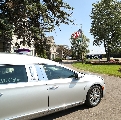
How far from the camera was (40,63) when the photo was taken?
17.8 ft

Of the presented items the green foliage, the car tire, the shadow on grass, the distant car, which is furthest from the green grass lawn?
the distant car

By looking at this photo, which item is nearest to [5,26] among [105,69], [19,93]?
[19,93]

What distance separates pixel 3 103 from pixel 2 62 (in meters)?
0.90

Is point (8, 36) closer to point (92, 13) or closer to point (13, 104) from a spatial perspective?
point (13, 104)

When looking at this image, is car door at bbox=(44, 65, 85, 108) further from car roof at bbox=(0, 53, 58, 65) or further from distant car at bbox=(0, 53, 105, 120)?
car roof at bbox=(0, 53, 58, 65)

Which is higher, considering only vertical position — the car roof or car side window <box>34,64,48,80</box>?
the car roof

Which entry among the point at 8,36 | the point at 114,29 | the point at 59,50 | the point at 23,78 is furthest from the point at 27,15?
the point at 59,50

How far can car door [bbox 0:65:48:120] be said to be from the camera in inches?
177

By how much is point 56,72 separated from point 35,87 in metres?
0.96

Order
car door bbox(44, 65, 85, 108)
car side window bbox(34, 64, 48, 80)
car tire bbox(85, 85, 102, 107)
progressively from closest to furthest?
car side window bbox(34, 64, 48, 80) < car door bbox(44, 65, 85, 108) < car tire bbox(85, 85, 102, 107)

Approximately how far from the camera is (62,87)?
562cm

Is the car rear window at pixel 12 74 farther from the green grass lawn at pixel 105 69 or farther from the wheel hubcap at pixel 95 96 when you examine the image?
the green grass lawn at pixel 105 69

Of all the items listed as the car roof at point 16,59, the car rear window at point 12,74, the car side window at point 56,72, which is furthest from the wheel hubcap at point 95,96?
the car rear window at point 12,74

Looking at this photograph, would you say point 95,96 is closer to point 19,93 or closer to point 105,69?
point 19,93
